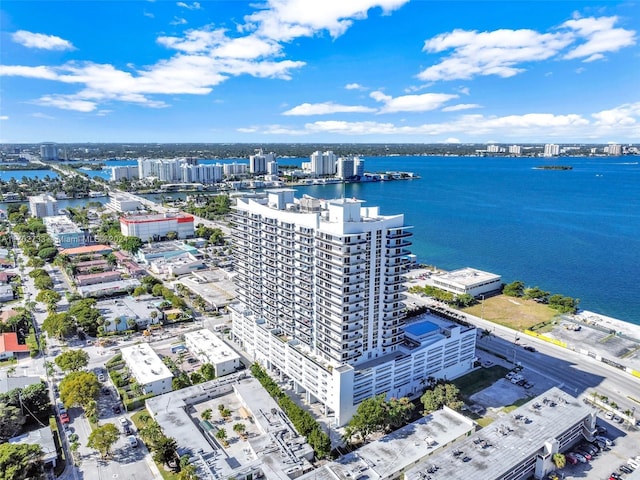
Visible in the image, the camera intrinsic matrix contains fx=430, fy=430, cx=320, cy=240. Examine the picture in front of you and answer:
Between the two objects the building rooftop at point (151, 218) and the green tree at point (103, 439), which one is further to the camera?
the building rooftop at point (151, 218)

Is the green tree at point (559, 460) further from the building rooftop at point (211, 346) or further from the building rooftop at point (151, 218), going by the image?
the building rooftop at point (151, 218)

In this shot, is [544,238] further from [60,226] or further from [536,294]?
[60,226]

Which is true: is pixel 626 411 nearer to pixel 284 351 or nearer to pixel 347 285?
pixel 347 285

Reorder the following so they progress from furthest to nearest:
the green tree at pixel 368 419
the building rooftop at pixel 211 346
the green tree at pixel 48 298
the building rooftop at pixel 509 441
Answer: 1. the green tree at pixel 48 298
2. the building rooftop at pixel 211 346
3. the green tree at pixel 368 419
4. the building rooftop at pixel 509 441

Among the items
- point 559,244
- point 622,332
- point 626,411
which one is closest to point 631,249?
point 559,244

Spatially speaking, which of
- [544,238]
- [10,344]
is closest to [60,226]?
[10,344]

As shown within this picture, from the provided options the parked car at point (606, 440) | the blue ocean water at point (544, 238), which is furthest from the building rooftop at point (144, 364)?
the parked car at point (606, 440)

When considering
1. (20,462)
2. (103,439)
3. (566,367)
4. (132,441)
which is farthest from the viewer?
(566,367)
